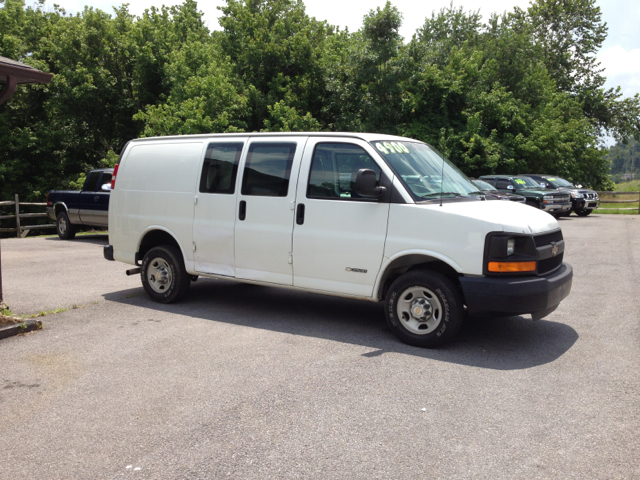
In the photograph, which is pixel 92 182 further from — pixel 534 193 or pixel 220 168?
pixel 534 193

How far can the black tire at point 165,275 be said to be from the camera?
7664 millimetres

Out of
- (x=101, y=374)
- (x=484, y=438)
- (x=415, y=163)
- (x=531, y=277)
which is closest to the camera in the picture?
(x=484, y=438)

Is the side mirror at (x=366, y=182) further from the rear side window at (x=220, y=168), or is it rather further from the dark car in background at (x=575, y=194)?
the dark car in background at (x=575, y=194)

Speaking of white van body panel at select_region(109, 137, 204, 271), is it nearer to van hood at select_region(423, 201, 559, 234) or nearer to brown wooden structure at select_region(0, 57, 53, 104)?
brown wooden structure at select_region(0, 57, 53, 104)

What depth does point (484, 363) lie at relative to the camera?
5.41 metres

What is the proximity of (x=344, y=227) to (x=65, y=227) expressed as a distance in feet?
41.8

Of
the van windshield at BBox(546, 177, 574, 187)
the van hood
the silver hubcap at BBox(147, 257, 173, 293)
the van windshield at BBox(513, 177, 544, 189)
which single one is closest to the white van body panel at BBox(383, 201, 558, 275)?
the van hood

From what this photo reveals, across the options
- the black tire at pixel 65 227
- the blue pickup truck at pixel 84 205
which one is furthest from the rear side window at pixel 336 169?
the black tire at pixel 65 227

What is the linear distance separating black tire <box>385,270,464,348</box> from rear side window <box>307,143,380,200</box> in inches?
43.4

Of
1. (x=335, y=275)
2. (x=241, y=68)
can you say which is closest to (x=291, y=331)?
(x=335, y=275)

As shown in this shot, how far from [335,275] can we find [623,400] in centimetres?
295

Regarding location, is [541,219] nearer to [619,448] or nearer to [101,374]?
[619,448]

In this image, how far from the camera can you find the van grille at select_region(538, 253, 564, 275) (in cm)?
568

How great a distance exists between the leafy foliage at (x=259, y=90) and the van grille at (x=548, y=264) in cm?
2014
